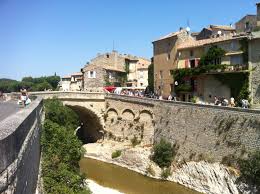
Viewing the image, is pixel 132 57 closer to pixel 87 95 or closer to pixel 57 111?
pixel 87 95

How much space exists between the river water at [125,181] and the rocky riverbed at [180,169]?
0.64m

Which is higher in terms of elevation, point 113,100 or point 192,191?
point 113,100

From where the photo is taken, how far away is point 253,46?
3581 cm

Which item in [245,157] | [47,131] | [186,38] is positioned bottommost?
[245,157]

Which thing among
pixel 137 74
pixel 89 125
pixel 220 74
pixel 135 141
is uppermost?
pixel 137 74

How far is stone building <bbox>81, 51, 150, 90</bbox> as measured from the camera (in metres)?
62.1

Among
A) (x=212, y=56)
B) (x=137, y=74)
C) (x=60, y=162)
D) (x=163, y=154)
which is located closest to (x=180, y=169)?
(x=163, y=154)

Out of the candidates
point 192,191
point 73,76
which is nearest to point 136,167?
point 192,191

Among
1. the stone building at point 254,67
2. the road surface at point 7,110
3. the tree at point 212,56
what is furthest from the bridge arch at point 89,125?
the road surface at point 7,110

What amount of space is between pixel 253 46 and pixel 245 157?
11.7m

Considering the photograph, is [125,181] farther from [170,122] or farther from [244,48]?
[244,48]

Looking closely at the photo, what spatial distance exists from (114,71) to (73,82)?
17710 millimetres

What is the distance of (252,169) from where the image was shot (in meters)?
26.5

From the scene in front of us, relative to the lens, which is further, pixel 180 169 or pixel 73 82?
pixel 73 82
